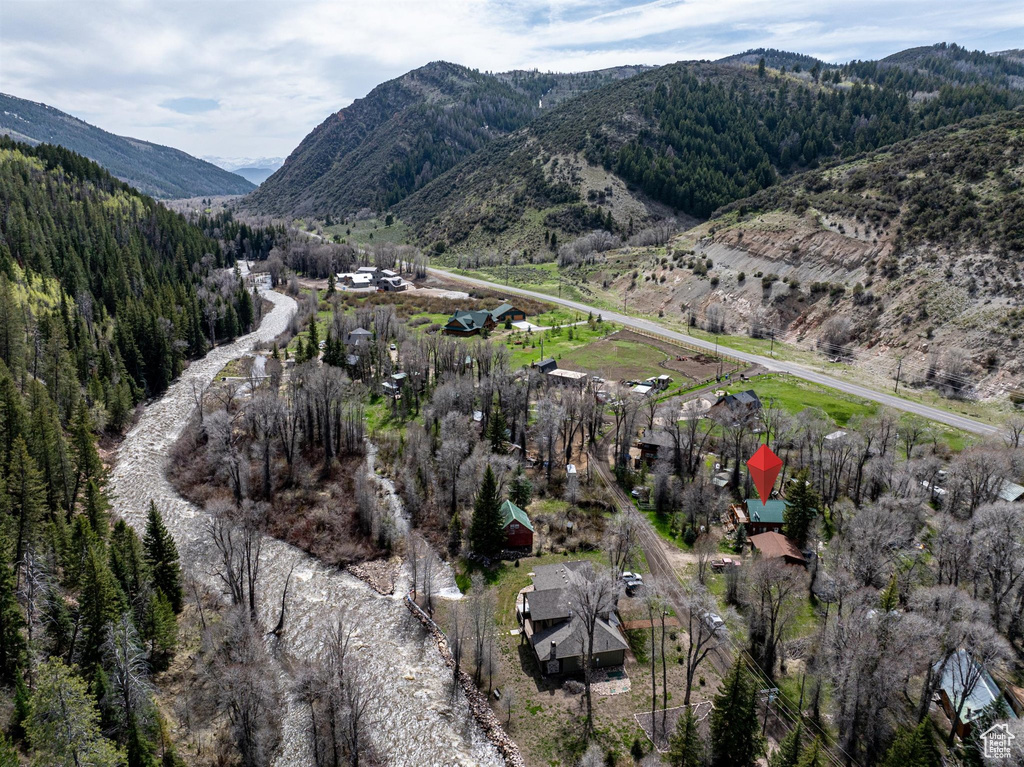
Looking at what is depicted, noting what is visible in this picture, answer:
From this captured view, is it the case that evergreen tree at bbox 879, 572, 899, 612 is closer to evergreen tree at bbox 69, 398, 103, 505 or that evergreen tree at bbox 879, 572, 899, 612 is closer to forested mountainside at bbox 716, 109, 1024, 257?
evergreen tree at bbox 69, 398, 103, 505

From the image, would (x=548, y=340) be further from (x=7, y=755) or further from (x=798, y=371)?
(x=7, y=755)

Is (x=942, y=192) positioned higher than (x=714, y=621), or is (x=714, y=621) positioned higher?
(x=942, y=192)

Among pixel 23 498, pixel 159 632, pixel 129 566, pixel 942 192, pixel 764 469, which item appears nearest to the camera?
pixel 159 632

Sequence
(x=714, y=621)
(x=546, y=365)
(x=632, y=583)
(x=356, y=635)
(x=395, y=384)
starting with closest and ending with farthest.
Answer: (x=714, y=621) → (x=356, y=635) → (x=632, y=583) → (x=395, y=384) → (x=546, y=365)

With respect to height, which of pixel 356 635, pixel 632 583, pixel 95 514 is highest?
pixel 95 514

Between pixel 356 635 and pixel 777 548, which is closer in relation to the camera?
pixel 356 635

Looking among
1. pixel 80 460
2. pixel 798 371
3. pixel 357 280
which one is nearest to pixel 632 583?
pixel 80 460
